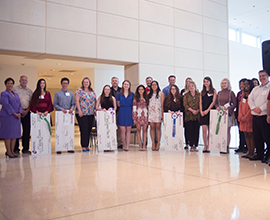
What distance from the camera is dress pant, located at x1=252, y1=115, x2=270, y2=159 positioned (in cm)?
460

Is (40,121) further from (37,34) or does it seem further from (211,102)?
(211,102)

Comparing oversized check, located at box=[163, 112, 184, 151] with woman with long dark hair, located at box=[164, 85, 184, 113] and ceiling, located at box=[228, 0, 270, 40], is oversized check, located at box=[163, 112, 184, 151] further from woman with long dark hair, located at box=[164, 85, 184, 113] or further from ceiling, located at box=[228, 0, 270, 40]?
ceiling, located at box=[228, 0, 270, 40]

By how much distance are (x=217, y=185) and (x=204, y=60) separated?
675cm

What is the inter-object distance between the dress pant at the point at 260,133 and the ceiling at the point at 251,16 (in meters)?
8.36

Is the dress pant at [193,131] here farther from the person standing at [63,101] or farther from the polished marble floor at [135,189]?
the person standing at [63,101]

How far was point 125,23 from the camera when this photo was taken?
761 centimetres

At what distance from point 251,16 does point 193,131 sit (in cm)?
988

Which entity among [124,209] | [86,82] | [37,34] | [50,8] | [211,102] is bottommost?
[124,209]

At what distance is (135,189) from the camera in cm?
295

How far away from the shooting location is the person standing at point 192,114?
19.7 ft

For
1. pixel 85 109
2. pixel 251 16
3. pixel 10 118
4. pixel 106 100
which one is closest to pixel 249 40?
pixel 251 16

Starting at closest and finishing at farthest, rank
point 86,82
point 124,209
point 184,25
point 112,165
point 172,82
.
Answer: point 124,209
point 112,165
point 86,82
point 172,82
point 184,25

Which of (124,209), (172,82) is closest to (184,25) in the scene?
(172,82)

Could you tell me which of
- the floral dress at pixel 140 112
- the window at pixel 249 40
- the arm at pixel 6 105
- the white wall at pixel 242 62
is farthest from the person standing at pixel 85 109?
the window at pixel 249 40
